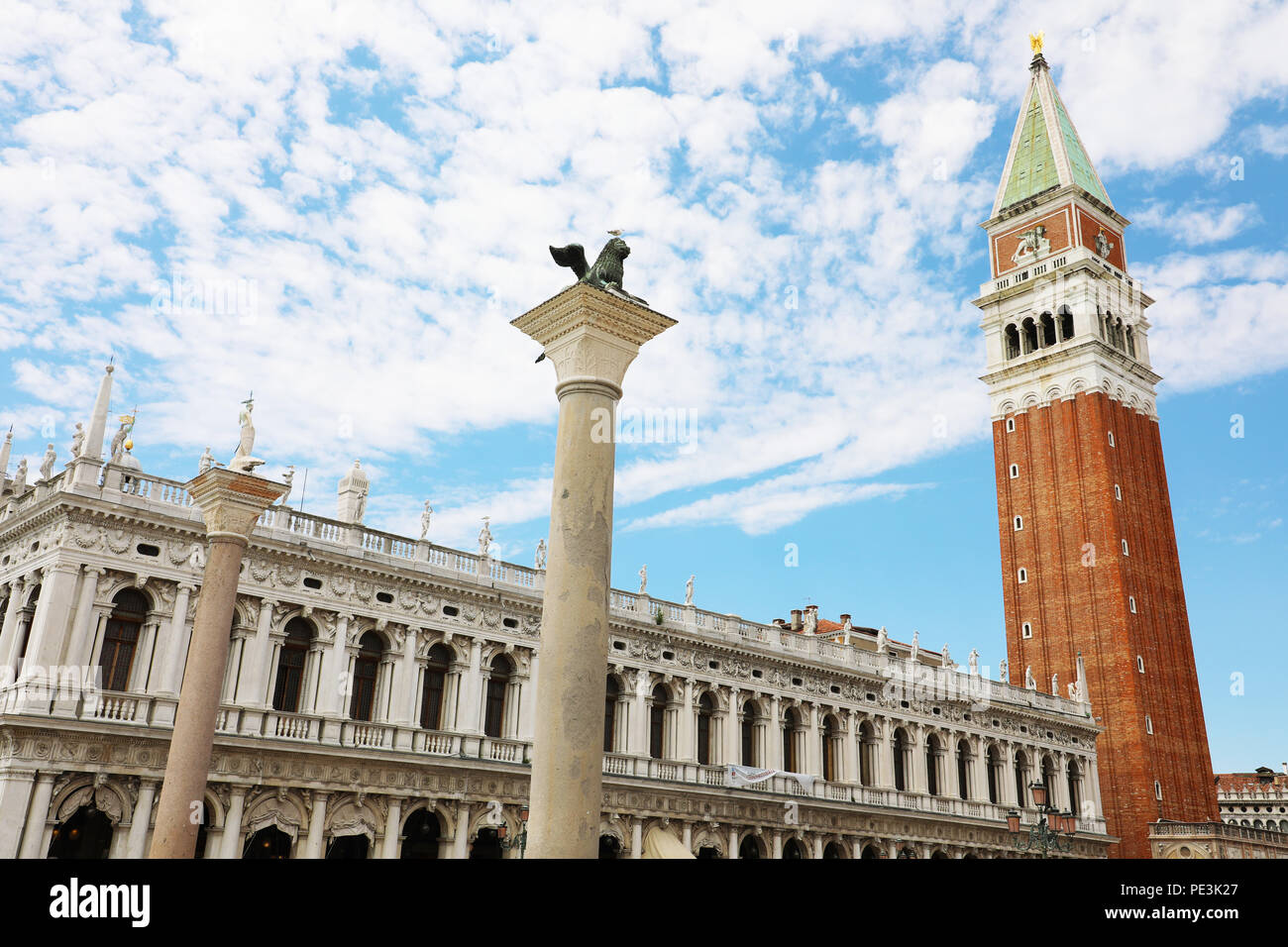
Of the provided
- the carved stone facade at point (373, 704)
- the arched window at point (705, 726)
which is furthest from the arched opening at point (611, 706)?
the arched window at point (705, 726)

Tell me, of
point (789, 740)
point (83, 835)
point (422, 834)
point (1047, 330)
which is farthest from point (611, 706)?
point (1047, 330)

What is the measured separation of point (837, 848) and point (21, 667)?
84.9ft

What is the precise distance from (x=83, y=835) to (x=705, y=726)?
18.4m

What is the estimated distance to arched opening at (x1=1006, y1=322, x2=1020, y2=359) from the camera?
60.5m

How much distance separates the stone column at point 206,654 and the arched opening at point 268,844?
12388mm

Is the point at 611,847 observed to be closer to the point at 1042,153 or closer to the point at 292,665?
the point at 292,665

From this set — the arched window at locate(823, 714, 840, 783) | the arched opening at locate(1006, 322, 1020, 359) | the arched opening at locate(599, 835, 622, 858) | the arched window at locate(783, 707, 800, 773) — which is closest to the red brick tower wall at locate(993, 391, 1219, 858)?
the arched opening at locate(1006, 322, 1020, 359)

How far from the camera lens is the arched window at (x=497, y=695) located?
2928cm

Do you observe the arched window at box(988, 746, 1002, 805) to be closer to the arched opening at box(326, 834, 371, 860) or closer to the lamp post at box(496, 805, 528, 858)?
the lamp post at box(496, 805, 528, 858)

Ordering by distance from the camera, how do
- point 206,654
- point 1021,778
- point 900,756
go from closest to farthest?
point 206,654, point 900,756, point 1021,778

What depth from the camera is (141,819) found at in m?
22.4

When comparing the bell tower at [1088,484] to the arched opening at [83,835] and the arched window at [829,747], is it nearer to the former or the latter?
the arched window at [829,747]
